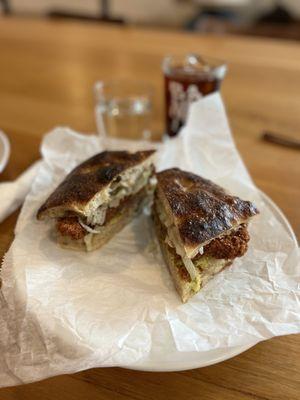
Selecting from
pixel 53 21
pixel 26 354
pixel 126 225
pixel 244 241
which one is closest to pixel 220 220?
pixel 244 241

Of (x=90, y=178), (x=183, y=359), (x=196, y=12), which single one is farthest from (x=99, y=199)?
(x=196, y=12)

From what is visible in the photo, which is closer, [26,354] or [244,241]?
[26,354]

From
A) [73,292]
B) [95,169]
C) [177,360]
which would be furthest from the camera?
[95,169]

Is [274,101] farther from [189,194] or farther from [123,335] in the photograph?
[123,335]

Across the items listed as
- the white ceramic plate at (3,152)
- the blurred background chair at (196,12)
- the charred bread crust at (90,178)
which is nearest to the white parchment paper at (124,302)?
the charred bread crust at (90,178)

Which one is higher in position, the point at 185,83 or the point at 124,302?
the point at 185,83

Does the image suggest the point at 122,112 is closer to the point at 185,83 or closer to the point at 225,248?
the point at 185,83

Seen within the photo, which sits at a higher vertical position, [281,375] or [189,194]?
[189,194]
